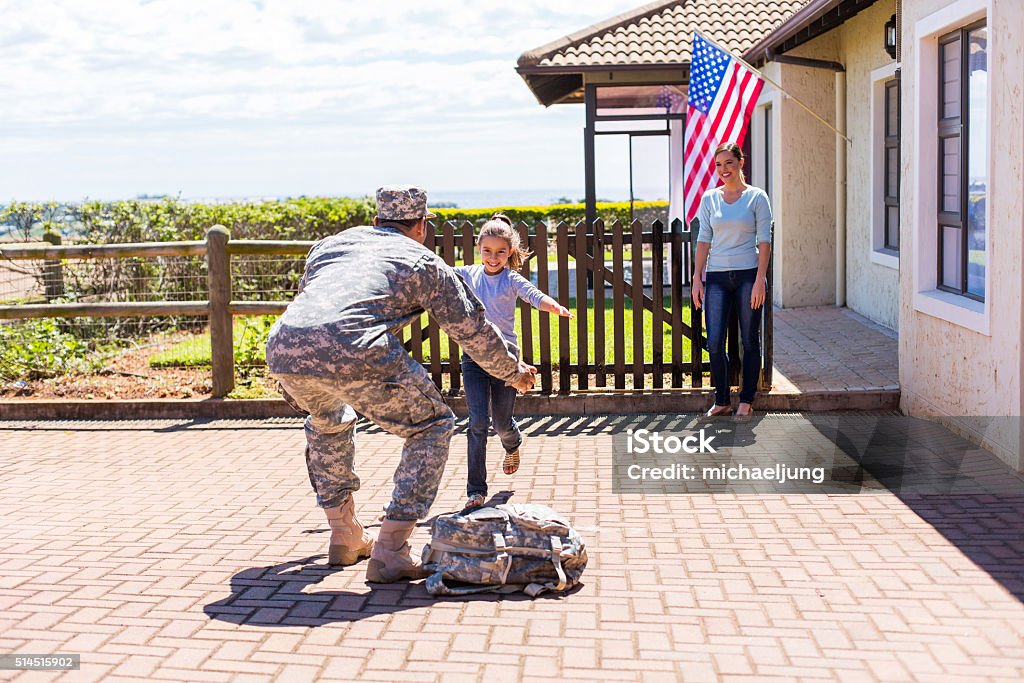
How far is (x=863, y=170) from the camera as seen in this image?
13086mm

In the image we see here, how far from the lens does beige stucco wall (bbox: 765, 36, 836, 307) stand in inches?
568

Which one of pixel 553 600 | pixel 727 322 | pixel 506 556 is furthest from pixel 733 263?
pixel 553 600

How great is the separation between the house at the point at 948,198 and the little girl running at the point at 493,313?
2796 millimetres

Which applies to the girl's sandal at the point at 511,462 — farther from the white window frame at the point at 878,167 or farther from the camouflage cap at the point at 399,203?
the white window frame at the point at 878,167

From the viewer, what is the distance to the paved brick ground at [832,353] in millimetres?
9109

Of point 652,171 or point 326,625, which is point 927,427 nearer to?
point 326,625

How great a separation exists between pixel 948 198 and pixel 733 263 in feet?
5.34

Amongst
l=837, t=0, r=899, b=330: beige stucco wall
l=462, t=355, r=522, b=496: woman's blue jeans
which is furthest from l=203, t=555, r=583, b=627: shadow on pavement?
l=837, t=0, r=899, b=330: beige stucco wall

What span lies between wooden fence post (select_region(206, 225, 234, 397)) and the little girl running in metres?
3.89

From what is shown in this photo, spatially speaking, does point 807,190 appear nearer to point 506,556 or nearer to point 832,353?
point 832,353

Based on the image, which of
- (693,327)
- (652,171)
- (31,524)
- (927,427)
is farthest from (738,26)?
(31,524)

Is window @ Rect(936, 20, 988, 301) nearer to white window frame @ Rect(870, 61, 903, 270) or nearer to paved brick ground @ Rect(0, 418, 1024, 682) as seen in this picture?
paved brick ground @ Rect(0, 418, 1024, 682)

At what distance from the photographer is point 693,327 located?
9.09 metres

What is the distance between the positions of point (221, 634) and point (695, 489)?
10.00 feet
